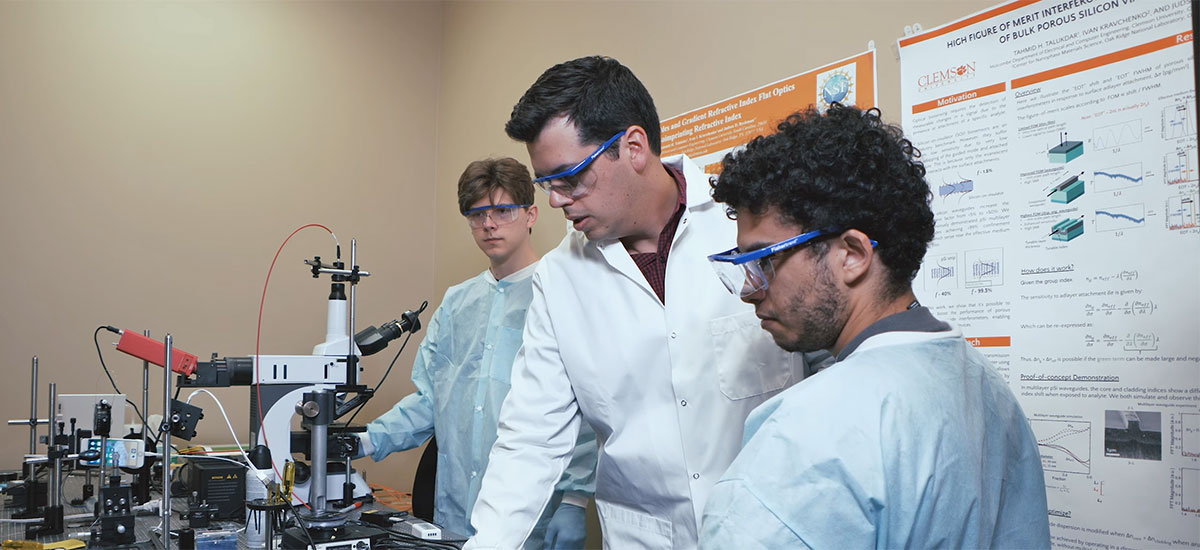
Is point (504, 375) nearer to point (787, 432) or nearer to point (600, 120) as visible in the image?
point (600, 120)

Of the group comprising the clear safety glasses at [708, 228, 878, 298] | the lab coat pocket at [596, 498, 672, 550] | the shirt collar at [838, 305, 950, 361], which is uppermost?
the clear safety glasses at [708, 228, 878, 298]

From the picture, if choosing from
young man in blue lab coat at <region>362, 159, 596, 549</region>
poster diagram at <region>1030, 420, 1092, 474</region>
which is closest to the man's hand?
young man in blue lab coat at <region>362, 159, 596, 549</region>

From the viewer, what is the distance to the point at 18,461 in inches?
127

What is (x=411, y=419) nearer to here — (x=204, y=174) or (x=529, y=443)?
(x=529, y=443)

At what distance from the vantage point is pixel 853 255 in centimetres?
96

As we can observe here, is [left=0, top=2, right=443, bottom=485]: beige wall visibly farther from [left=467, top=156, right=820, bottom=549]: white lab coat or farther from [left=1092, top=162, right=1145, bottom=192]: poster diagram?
[left=1092, top=162, right=1145, bottom=192]: poster diagram

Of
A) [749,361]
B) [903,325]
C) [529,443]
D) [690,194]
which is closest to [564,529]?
[529,443]

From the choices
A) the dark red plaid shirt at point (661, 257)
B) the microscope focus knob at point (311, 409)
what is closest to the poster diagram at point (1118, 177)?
the dark red plaid shirt at point (661, 257)

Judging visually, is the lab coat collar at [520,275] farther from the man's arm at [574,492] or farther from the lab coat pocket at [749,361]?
the lab coat pocket at [749,361]

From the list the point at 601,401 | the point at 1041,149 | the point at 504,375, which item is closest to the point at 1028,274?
the point at 1041,149

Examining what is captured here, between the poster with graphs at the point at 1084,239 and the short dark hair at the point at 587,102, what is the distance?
702 mm

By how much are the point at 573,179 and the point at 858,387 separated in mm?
830

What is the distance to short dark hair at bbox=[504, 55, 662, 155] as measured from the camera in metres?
1.51

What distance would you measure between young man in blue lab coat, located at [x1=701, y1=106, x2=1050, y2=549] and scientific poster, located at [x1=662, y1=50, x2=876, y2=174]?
0.80m
